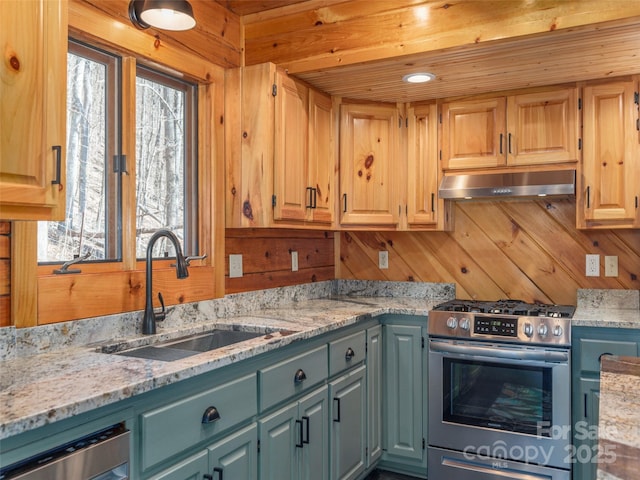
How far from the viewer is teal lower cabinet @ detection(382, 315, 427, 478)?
2.96 metres

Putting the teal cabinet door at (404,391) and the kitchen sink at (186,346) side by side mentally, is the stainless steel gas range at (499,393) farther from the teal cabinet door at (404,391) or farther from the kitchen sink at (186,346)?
the kitchen sink at (186,346)

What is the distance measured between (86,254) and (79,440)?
2.91ft

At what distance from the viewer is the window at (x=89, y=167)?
6.65 feet

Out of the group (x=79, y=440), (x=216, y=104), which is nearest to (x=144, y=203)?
(x=216, y=104)

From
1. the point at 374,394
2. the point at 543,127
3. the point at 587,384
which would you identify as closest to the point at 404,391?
the point at 374,394

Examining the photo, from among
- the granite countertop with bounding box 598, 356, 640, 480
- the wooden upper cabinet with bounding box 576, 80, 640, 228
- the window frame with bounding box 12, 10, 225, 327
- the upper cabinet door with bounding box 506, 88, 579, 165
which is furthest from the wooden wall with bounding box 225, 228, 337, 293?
the granite countertop with bounding box 598, 356, 640, 480

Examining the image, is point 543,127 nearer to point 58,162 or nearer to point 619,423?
point 619,423

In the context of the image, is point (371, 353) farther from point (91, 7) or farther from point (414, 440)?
point (91, 7)

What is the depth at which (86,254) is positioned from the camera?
80.1 inches

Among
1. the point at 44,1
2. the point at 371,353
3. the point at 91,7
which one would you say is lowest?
the point at 371,353

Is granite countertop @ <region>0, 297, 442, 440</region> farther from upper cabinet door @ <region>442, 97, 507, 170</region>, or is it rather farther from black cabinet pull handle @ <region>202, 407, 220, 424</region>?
upper cabinet door @ <region>442, 97, 507, 170</region>

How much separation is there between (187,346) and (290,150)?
1140mm

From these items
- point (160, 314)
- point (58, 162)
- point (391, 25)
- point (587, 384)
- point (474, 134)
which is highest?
point (391, 25)

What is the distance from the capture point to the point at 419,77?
285 centimetres
